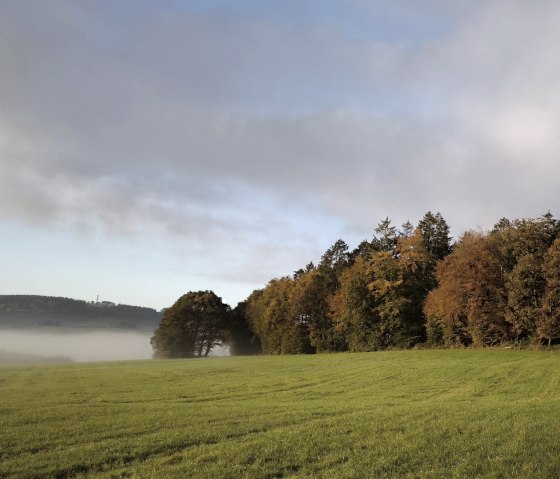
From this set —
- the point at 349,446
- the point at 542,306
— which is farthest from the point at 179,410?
the point at 542,306

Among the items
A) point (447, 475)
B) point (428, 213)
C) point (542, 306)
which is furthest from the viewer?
point (428, 213)

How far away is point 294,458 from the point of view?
11.1 meters

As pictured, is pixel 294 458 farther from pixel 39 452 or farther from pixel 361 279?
pixel 361 279

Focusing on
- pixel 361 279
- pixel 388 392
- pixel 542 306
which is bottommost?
pixel 388 392

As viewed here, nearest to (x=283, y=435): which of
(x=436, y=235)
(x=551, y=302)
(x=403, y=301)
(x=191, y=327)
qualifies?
(x=551, y=302)

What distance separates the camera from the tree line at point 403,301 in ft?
170

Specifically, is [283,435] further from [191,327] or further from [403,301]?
[191,327]

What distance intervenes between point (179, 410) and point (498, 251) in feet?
163

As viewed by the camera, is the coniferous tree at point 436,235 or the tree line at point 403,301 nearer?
the tree line at point 403,301

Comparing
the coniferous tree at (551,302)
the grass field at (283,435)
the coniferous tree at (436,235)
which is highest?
the coniferous tree at (436,235)

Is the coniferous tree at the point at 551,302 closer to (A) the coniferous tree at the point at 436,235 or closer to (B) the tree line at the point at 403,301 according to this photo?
(B) the tree line at the point at 403,301

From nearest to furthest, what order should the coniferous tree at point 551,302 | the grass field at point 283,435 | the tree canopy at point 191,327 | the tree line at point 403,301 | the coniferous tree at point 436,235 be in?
1. the grass field at point 283,435
2. the coniferous tree at point 551,302
3. the tree line at point 403,301
4. the coniferous tree at point 436,235
5. the tree canopy at point 191,327

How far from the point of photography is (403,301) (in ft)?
236

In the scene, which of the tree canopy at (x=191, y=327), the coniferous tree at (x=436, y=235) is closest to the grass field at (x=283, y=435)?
the coniferous tree at (x=436, y=235)
